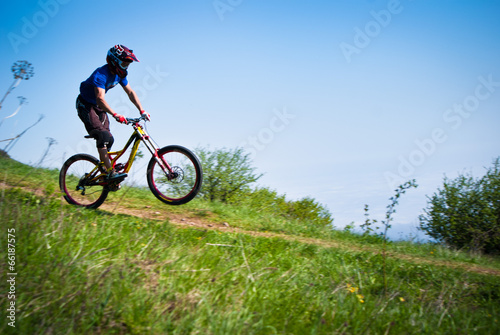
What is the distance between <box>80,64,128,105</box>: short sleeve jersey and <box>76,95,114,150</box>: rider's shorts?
129mm

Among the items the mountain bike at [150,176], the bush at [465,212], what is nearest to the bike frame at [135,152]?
the mountain bike at [150,176]

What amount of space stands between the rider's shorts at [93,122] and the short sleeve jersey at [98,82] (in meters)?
0.13

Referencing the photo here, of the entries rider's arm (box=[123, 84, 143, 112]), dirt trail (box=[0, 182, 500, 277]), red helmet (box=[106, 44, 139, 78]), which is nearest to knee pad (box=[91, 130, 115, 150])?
rider's arm (box=[123, 84, 143, 112])

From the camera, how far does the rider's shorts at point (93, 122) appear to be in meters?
6.21

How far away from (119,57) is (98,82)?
625 mm

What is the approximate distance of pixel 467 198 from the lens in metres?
19.5

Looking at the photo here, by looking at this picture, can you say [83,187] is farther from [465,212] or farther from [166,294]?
[465,212]

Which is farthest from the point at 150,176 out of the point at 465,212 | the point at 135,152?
the point at 465,212

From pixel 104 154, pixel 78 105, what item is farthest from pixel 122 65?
pixel 104 154

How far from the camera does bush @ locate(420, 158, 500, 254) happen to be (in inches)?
730

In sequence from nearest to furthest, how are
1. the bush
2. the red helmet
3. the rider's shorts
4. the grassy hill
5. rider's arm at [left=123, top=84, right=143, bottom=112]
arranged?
1. the grassy hill
2. the red helmet
3. the rider's shorts
4. rider's arm at [left=123, top=84, right=143, bottom=112]
5. the bush

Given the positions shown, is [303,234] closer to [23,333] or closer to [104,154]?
[104,154]

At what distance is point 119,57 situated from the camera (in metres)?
5.92

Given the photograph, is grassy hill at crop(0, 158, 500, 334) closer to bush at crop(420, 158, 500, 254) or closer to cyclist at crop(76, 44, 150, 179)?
cyclist at crop(76, 44, 150, 179)
